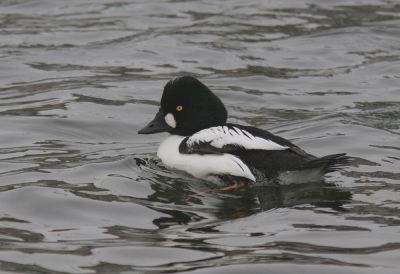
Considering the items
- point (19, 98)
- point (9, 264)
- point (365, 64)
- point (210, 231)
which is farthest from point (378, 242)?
point (365, 64)

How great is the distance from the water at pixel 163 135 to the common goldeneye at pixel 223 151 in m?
0.18

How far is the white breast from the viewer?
264 inches

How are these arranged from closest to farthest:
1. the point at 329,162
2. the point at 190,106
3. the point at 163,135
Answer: the point at 329,162
the point at 190,106
the point at 163,135

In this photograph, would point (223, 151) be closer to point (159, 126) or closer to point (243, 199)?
point (243, 199)

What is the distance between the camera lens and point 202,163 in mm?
6883

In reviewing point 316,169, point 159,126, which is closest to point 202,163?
point 159,126

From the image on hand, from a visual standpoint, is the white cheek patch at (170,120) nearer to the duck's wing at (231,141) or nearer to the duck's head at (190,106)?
the duck's head at (190,106)

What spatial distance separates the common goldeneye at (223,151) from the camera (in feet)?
21.9

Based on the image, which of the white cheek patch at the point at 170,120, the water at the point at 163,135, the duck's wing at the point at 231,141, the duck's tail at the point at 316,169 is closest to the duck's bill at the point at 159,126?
the white cheek patch at the point at 170,120

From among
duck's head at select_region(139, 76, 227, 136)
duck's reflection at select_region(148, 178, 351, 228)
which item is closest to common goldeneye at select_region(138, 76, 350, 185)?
duck's head at select_region(139, 76, 227, 136)

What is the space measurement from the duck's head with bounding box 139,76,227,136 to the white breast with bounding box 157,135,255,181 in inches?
7.9

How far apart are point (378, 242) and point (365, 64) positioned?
7213 millimetres

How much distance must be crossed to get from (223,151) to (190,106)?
80cm

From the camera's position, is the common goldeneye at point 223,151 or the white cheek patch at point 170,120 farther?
the white cheek patch at point 170,120
